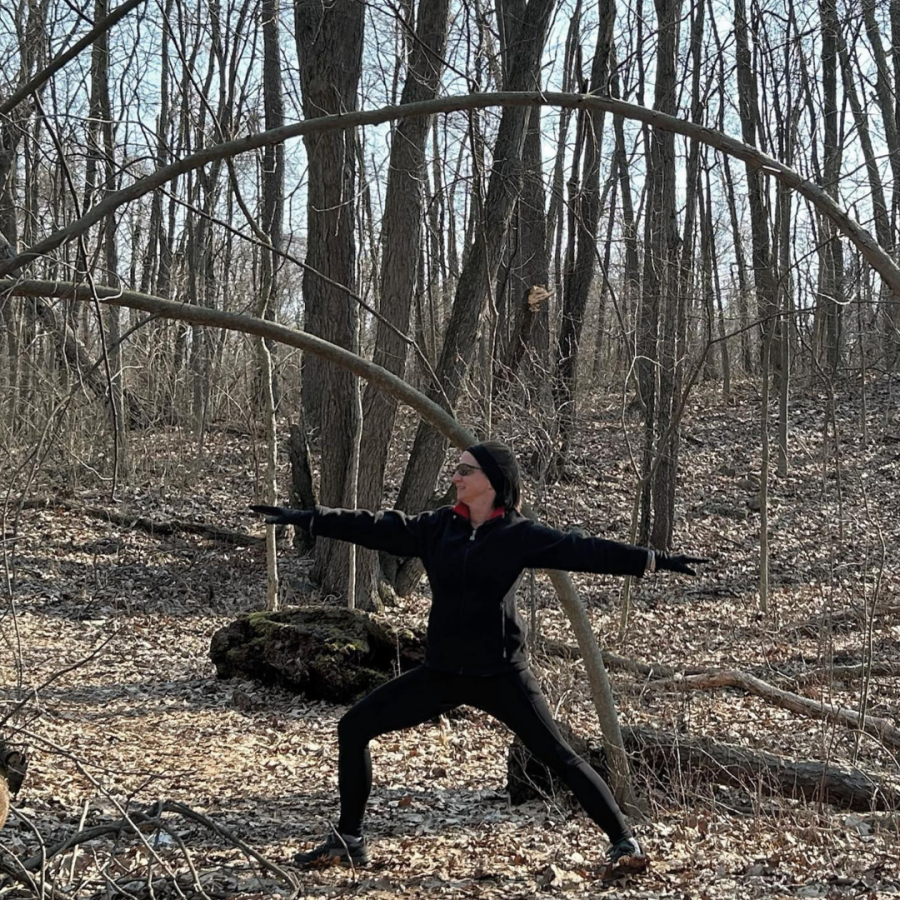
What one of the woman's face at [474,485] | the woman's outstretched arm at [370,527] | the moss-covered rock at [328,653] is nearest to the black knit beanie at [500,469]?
the woman's face at [474,485]

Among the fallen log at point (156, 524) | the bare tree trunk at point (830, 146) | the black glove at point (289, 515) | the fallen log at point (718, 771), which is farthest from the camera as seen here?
the bare tree trunk at point (830, 146)

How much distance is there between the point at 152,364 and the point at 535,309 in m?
5.64

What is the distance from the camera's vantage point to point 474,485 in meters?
4.47

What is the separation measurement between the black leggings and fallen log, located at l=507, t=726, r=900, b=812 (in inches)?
38.3

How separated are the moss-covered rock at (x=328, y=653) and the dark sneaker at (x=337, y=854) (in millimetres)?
2899

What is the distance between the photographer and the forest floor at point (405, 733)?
458 centimetres

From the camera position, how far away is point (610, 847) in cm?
450

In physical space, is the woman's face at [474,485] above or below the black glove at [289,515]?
above

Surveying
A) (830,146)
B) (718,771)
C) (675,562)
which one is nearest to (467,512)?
(675,562)

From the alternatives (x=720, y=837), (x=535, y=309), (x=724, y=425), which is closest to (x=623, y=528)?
(x=535, y=309)

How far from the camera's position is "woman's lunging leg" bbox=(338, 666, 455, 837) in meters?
4.46

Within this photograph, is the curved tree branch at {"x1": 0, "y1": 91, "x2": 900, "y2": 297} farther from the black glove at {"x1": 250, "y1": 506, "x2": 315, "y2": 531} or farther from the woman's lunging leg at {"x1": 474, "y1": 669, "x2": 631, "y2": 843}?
the woman's lunging leg at {"x1": 474, "y1": 669, "x2": 631, "y2": 843}

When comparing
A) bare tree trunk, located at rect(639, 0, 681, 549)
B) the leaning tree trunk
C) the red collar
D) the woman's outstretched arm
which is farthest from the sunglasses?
bare tree trunk, located at rect(639, 0, 681, 549)

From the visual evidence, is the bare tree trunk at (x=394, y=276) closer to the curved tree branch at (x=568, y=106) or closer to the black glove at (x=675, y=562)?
the curved tree branch at (x=568, y=106)
